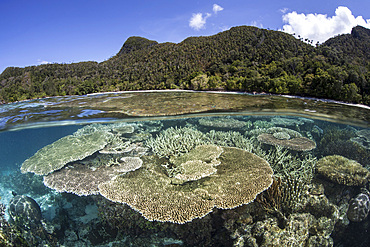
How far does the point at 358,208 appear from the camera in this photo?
5.84m

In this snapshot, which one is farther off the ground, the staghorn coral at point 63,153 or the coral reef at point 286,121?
the staghorn coral at point 63,153

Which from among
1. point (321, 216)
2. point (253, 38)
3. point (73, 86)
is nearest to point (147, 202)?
point (321, 216)

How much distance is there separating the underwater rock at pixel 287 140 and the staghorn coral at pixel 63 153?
7.56 meters

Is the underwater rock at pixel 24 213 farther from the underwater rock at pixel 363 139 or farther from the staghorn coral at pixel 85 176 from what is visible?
the underwater rock at pixel 363 139

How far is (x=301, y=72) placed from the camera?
17.8 metres

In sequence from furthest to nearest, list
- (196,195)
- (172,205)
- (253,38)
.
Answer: (253,38)
(196,195)
(172,205)

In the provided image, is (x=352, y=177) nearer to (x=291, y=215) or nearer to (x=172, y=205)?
(x=291, y=215)

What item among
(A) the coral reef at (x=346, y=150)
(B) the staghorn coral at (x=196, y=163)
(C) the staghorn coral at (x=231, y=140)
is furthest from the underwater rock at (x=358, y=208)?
(B) the staghorn coral at (x=196, y=163)

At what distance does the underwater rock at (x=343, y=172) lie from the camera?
600 cm

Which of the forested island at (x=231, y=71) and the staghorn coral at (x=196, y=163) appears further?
the forested island at (x=231, y=71)

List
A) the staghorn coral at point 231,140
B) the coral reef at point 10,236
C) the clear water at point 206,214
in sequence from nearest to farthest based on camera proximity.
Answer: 1. the clear water at point 206,214
2. the coral reef at point 10,236
3. the staghorn coral at point 231,140

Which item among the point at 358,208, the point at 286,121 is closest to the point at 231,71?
the point at 286,121

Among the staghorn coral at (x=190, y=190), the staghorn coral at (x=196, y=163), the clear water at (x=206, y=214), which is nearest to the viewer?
the staghorn coral at (x=190, y=190)

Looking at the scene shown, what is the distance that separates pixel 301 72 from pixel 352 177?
589 inches
